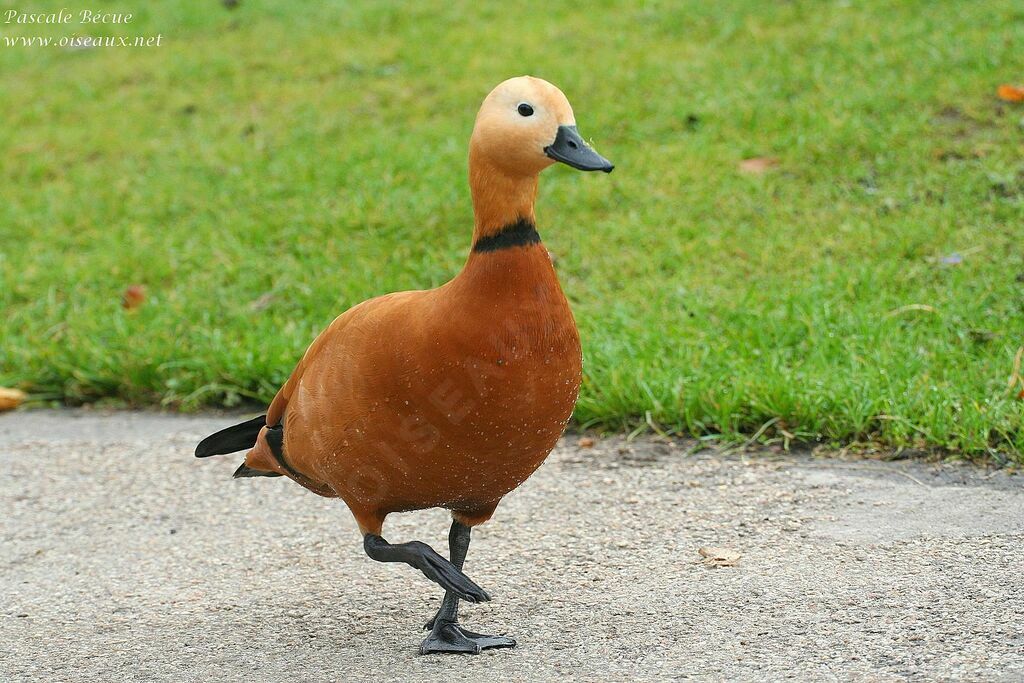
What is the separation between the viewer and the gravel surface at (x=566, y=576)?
9.73 feet

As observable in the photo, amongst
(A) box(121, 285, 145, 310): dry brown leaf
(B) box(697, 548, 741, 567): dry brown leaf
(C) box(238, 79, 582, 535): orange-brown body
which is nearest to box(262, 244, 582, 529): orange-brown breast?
(C) box(238, 79, 582, 535): orange-brown body

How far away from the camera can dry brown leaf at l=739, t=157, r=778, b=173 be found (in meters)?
6.08

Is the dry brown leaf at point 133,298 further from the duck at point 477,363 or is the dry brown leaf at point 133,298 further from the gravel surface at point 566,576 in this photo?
the duck at point 477,363

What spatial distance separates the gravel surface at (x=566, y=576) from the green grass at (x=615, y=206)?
1.40ft

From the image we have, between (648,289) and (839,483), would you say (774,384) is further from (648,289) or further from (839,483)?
(648,289)

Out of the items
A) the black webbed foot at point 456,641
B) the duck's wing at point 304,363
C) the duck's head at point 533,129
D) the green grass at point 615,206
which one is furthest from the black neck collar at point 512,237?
the green grass at point 615,206

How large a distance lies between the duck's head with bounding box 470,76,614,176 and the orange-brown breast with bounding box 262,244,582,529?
231 mm

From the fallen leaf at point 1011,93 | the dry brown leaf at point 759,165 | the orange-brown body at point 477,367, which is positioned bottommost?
the orange-brown body at point 477,367

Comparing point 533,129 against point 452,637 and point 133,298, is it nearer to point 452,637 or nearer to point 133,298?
point 452,637

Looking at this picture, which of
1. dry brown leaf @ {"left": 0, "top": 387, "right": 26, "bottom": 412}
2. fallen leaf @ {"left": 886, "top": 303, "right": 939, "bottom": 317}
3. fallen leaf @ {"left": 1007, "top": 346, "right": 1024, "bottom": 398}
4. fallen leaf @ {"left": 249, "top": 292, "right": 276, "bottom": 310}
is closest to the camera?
fallen leaf @ {"left": 1007, "top": 346, "right": 1024, "bottom": 398}

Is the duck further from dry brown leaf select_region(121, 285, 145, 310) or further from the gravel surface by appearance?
dry brown leaf select_region(121, 285, 145, 310)

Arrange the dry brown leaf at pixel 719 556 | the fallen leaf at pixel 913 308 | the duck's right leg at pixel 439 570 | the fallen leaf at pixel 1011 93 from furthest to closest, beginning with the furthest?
the fallen leaf at pixel 1011 93 → the fallen leaf at pixel 913 308 → the dry brown leaf at pixel 719 556 → the duck's right leg at pixel 439 570

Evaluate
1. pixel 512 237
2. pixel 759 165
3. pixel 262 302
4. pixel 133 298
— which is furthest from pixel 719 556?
pixel 133 298

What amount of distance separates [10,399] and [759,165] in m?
3.62
